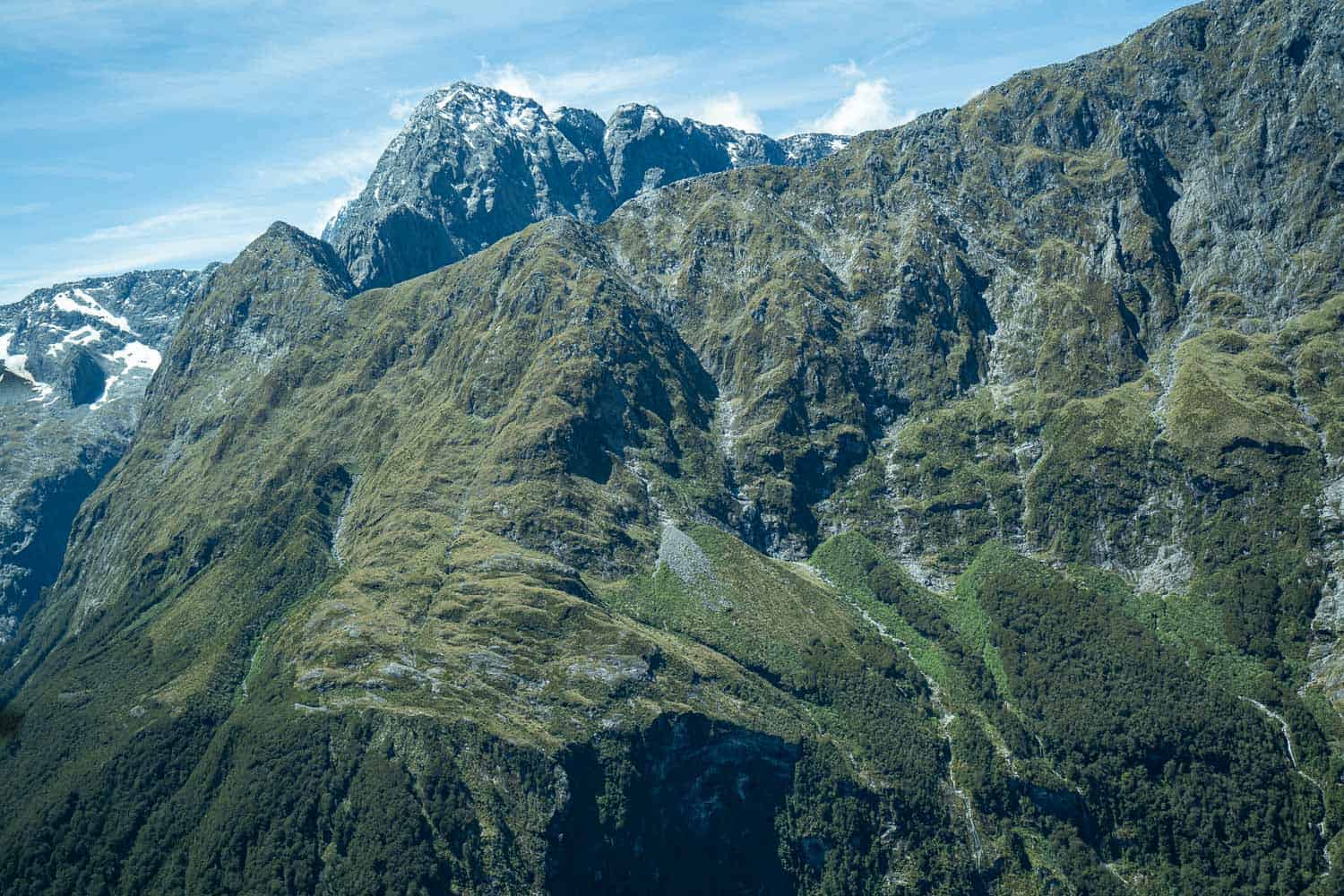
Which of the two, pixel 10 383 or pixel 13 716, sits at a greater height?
pixel 10 383
